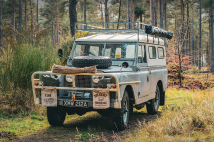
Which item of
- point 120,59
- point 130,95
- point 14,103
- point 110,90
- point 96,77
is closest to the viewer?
point 110,90

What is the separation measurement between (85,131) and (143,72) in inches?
96.9

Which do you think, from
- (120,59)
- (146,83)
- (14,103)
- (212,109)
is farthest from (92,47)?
(212,109)

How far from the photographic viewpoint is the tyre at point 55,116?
7.05m

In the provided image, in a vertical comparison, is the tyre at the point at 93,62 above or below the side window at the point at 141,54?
below

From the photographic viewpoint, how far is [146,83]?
827 centimetres

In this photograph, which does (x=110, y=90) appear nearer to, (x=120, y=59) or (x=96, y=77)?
(x=96, y=77)

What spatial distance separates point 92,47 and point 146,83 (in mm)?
1939

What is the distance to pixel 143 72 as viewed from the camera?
798 centimetres

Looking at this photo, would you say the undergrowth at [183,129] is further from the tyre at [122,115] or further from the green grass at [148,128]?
the tyre at [122,115]

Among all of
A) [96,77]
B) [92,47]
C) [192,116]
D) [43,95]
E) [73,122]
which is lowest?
[73,122]

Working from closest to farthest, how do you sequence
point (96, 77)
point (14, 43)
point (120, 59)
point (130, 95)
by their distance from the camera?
point (96, 77), point (130, 95), point (120, 59), point (14, 43)

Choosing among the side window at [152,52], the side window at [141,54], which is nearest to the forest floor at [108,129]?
the side window at [141,54]

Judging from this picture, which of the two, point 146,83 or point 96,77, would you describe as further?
point 146,83

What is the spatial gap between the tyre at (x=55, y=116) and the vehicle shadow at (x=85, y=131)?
149 millimetres
